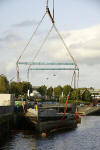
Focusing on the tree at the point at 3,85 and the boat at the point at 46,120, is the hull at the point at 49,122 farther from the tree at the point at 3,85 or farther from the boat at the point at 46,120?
the tree at the point at 3,85

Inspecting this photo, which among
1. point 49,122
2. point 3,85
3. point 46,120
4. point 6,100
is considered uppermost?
point 3,85

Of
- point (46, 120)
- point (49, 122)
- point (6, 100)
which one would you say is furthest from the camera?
point (6, 100)

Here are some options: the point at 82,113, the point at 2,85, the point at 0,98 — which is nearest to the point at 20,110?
the point at 0,98

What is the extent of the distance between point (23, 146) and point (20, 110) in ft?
99.7

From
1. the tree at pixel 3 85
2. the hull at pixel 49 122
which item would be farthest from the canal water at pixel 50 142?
the tree at pixel 3 85

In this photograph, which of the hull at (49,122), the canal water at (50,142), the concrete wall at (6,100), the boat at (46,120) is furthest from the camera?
the concrete wall at (6,100)

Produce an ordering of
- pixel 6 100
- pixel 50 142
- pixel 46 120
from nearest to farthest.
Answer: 1. pixel 50 142
2. pixel 46 120
3. pixel 6 100

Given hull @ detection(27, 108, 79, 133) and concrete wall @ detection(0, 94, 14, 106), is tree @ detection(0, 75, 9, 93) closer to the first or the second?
concrete wall @ detection(0, 94, 14, 106)

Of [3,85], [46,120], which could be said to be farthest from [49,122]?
[3,85]

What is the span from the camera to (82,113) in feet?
459

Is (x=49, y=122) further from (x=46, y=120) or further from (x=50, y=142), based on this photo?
(x=50, y=142)

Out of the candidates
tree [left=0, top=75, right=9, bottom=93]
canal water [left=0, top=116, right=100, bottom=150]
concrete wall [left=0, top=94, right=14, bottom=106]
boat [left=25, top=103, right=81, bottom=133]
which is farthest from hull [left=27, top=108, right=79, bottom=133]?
tree [left=0, top=75, right=9, bottom=93]

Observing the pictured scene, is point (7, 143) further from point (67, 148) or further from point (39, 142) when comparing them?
point (67, 148)

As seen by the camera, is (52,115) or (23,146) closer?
(23,146)
